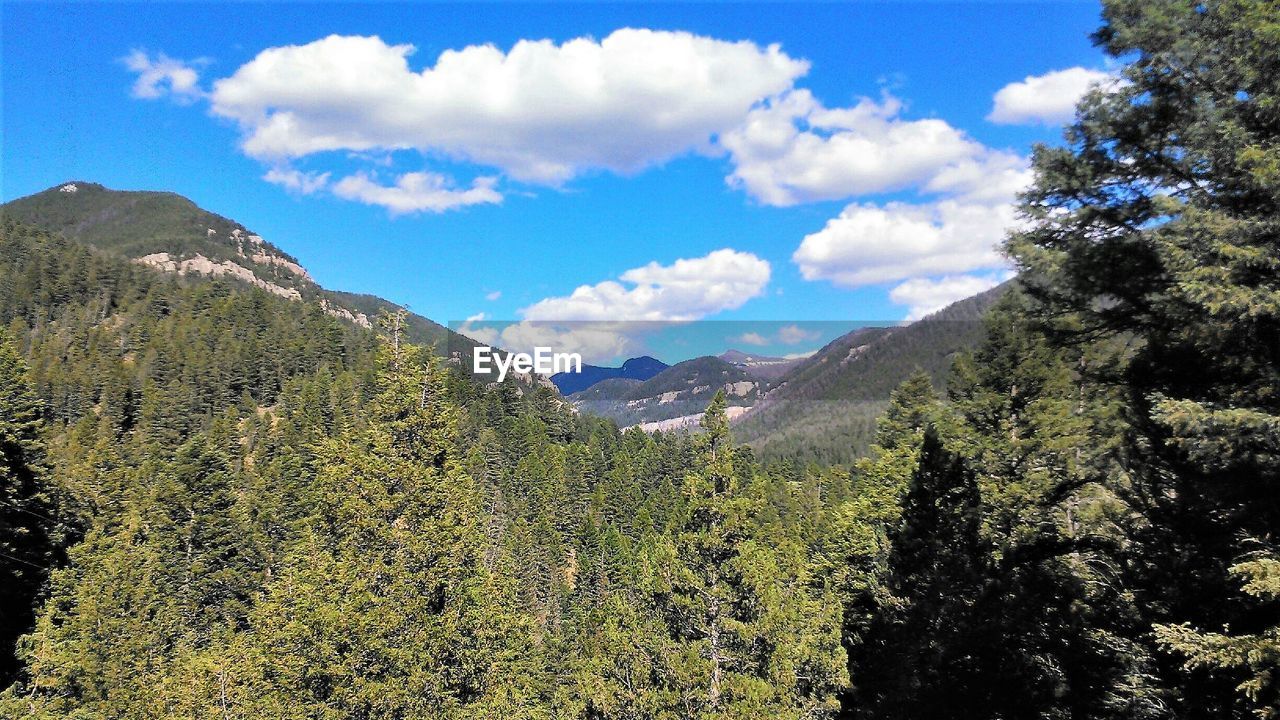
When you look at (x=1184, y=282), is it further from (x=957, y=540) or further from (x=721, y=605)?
(x=957, y=540)

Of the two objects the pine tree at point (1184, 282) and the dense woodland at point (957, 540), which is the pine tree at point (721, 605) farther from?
the pine tree at point (1184, 282)

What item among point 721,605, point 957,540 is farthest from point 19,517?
point 957,540

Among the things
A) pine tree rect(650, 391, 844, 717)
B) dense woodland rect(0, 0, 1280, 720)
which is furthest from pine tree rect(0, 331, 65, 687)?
pine tree rect(650, 391, 844, 717)

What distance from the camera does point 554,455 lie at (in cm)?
7325

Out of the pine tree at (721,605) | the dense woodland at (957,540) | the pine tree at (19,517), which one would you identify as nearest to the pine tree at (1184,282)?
the dense woodland at (957,540)

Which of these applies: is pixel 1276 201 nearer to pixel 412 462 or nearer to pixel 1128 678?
pixel 1128 678

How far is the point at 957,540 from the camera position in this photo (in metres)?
19.2

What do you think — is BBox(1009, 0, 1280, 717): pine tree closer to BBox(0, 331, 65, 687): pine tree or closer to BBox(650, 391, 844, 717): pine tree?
BBox(650, 391, 844, 717): pine tree

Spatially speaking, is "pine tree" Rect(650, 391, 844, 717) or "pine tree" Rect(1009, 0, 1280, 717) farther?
"pine tree" Rect(650, 391, 844, 717)

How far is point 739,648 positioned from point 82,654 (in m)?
16.7

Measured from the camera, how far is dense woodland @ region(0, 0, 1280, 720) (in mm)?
7582

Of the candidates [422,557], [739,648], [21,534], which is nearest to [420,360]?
[422,557]

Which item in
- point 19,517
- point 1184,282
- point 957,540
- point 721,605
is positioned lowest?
point 957,540

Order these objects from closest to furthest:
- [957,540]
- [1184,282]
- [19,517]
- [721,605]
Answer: [1184,282], [721,605], [957,540], [19,517]
